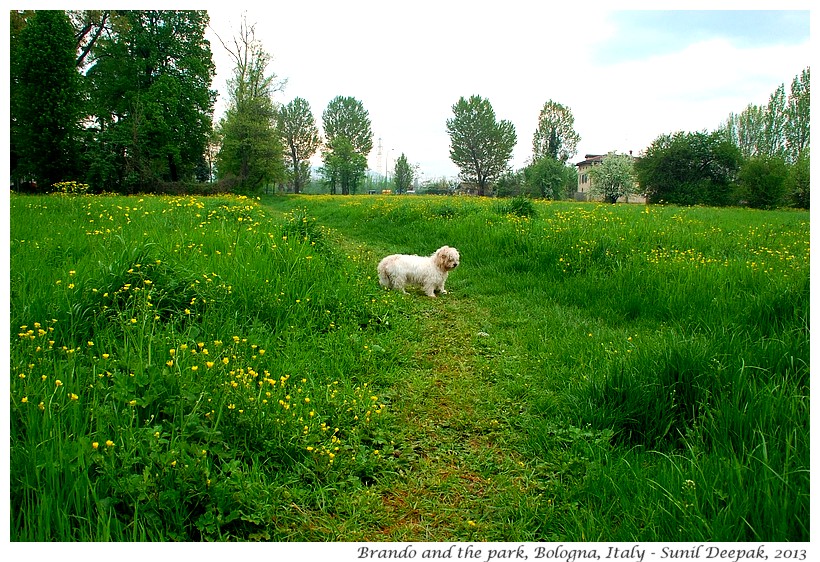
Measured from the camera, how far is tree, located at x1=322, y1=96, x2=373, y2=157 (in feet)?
103

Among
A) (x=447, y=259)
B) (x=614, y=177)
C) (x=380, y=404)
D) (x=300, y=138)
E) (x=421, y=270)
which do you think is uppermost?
(x=300, y=138)

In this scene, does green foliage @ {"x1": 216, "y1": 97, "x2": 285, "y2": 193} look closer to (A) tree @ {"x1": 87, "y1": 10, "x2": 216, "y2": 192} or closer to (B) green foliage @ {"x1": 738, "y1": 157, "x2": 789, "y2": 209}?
(A) tree @ {"x1": 87, "y1": 10, "x2": 216, "y2": 192}

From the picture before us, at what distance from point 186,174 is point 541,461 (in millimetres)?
12137

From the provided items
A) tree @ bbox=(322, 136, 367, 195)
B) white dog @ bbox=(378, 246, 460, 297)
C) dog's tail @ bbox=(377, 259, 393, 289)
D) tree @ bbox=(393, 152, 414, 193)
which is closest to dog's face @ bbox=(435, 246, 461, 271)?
white dog @ bbox=(378, 246, 460, 297)

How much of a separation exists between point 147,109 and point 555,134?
57771mm

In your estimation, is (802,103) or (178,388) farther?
(802,103)

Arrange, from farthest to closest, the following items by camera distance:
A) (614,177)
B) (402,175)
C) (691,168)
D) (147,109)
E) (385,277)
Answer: (614,177), (691,168), (402,175), (147,109), (385,277)

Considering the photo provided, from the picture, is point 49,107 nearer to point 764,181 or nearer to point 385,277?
point 385,277

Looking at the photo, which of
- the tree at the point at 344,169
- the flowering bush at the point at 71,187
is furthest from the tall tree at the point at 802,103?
the tree at the point at 344,169

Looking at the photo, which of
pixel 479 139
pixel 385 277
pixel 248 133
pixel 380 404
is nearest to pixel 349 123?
pixel 248 133

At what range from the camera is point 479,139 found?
167ft

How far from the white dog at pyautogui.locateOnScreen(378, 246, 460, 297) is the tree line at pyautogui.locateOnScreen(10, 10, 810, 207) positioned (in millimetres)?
3748

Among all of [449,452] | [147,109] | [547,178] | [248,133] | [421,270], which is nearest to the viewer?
[449,452]

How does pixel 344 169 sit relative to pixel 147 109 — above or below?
above
